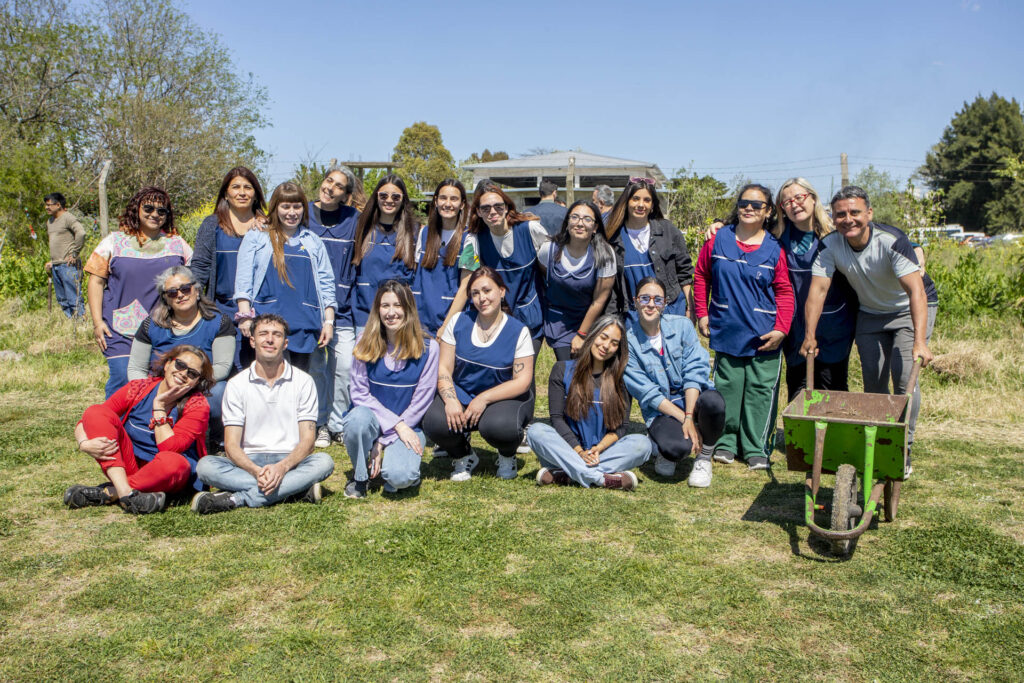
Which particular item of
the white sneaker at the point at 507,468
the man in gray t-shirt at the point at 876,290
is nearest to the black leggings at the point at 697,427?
the man in gray t-shirt at the point at 876,290

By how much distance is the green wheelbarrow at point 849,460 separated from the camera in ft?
13.1

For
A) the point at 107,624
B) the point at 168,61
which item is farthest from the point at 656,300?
the point at 168,61

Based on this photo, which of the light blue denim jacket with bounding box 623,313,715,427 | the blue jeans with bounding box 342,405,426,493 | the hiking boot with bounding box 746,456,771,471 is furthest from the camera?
the hiking boot with bounding box 746,456,771,471

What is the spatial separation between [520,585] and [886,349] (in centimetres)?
311

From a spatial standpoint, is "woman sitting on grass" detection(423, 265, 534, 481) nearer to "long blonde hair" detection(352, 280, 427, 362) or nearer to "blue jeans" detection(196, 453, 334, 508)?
"long blonde hair" detection(352, 280, 427, 362)

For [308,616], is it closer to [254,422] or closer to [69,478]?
[254,422]

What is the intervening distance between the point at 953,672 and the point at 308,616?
254 centimetres

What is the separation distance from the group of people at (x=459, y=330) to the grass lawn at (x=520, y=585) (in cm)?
30

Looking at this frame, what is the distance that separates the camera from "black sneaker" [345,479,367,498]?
5055 mm

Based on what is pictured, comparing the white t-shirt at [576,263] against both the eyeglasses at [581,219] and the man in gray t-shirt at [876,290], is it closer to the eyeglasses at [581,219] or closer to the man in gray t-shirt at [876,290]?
the eyeglasses at [581,219]

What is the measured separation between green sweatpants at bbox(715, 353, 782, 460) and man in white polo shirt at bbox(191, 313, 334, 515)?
283 centimetres

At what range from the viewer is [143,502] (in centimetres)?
469

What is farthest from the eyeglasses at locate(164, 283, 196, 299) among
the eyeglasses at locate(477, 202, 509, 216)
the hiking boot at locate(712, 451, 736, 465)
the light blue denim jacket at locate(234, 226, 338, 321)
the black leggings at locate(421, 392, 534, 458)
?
the hiking boot at locate(712, 451, 736, 465)

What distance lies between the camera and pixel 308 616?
3477mm
